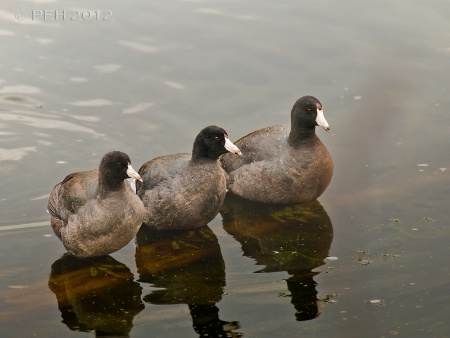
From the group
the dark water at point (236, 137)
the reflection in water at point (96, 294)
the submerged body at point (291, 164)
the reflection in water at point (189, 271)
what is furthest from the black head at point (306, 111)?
the reflection in water at point (96, 294)

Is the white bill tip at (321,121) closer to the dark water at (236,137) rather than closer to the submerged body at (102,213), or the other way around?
the dark water at (236,137)

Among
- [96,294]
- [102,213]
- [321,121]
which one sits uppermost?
[321,121]

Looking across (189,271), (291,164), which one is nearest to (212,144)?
(291,164)

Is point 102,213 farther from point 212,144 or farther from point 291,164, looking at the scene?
point 291,164

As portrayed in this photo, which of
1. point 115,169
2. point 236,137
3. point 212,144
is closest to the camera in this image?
point 115,169

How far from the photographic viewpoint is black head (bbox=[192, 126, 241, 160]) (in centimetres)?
836

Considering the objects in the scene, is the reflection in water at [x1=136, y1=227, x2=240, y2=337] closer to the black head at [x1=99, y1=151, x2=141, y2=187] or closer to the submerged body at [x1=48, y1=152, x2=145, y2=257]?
the submerged body at [x1=48, y1=152, x2=145, y2=257]

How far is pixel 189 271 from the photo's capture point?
785 centimetres

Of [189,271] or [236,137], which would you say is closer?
[189,271]

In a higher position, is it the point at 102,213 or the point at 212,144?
the point at 212,144

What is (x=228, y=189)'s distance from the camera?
962 cm

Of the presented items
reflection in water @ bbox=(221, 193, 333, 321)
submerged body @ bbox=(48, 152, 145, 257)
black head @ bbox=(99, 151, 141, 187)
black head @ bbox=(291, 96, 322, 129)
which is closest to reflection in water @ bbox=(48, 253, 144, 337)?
submerged body @ bbox=(48, 152, 145, 257)

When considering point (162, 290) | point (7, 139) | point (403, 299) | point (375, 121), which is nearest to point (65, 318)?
point (162, 290)

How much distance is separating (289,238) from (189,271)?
1.14 m
